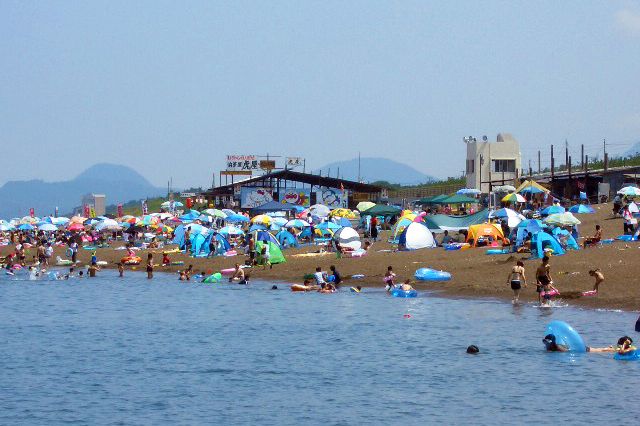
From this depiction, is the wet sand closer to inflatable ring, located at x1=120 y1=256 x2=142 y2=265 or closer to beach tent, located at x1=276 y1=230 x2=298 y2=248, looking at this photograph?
beach tent, located at x1=276 y1=230 x2=298 y2=248

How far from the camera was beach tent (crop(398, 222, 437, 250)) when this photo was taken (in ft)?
145

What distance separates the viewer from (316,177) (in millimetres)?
81938

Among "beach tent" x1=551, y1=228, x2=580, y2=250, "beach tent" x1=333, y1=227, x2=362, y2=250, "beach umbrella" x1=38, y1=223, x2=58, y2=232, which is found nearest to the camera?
"beach tent" x1=551, y1=228, x2=580, y2=250

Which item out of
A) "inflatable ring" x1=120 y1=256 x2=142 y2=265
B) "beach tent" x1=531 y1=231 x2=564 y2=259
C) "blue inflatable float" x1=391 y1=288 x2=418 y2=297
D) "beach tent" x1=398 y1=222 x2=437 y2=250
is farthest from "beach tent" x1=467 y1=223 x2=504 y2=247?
"inflatable ring" x1=120 y1=256 x2=142 y2=265

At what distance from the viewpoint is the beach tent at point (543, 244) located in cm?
3609

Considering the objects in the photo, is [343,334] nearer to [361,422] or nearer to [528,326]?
[528,326]

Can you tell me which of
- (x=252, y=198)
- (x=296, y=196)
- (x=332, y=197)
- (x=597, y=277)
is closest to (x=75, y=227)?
(x=252, y=198)

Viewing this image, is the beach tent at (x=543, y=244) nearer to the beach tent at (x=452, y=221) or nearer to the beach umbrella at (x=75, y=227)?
the beach tent at (x=452, y=221)

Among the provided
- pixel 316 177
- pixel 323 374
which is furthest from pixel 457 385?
pixel 316 177

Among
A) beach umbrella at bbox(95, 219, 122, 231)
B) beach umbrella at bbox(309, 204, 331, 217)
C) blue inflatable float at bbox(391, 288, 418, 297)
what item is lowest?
blue inflatable float at bbox(391, 288, 418, 297)

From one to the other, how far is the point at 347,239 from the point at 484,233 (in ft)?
22.6

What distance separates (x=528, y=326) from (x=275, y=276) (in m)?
18.4

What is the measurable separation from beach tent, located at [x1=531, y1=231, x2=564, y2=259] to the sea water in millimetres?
4564

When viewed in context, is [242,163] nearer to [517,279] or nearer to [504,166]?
[504,166]
